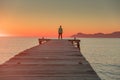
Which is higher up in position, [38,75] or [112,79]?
[38,75]

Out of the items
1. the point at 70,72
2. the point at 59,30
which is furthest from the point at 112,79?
the point at 70,72

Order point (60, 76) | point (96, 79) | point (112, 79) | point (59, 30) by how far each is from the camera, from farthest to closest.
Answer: point (59, 30) → point (112, 79) → point (60, 76) → point (96, 79)

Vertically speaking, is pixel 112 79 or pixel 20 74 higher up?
pixel 20 74

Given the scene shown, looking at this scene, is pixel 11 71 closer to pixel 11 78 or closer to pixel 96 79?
pixel 11 78

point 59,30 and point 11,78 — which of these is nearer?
point 11,78

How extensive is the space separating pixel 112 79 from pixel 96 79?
24.5 metres

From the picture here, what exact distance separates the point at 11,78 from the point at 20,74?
1.77 feet

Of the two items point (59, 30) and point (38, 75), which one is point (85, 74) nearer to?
point (38, 75)

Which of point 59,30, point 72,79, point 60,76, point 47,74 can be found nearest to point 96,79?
point 72,79

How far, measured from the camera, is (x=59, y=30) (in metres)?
37.7

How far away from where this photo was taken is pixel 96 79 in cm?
579

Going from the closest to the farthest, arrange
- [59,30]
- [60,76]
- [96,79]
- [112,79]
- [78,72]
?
[96,79] → [60,76] → [78,72] → [112,79] → [59,30]

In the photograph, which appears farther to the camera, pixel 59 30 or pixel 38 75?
pixel 59 30

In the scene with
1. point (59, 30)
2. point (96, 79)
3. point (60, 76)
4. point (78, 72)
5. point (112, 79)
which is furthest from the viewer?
point (59, 30)
